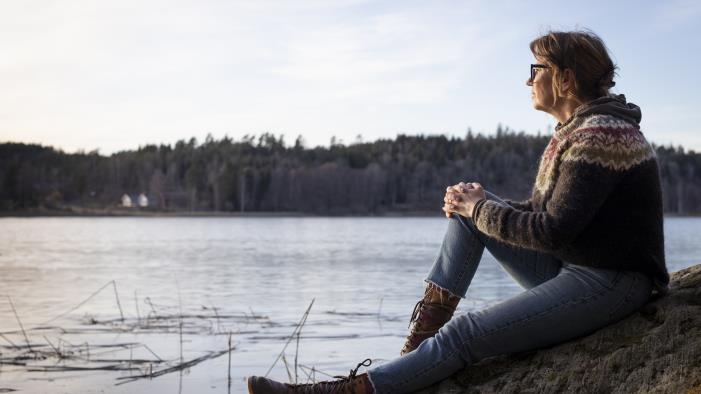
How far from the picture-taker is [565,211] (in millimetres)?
3301

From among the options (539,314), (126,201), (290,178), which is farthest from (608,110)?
(126,201)

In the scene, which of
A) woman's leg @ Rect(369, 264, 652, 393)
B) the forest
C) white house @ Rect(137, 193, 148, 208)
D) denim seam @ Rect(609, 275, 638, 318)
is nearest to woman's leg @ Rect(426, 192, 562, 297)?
woman's leg @ Rect(369, 264, 652, 393)

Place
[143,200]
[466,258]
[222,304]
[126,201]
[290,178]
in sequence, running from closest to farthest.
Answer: [466,258]
[222,304]
[290,178]
[126,201]
[143,200]

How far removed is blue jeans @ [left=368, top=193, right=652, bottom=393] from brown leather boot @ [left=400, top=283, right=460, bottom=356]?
0.21m

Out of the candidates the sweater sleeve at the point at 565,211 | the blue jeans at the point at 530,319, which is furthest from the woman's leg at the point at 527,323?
the sweater sleeve at the point at 565,211

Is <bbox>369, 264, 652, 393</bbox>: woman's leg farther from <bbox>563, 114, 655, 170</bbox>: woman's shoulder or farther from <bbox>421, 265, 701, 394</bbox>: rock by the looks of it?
<bbox>563, 114, 655, 170</bbox>: woman's shoulder

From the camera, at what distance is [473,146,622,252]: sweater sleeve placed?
327 centimetres

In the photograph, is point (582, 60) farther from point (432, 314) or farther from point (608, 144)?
point (432, 314)

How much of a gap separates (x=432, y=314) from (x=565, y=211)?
0.81 meters

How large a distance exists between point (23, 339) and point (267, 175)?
93.0 meters

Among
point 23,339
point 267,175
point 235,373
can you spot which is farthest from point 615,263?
point 267,175

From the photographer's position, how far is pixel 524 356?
370 cm

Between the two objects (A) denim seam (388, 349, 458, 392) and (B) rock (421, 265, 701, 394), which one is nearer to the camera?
(B) rock (421, 265, 701, 394)

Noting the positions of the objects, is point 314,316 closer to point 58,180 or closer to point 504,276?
point 504,276
